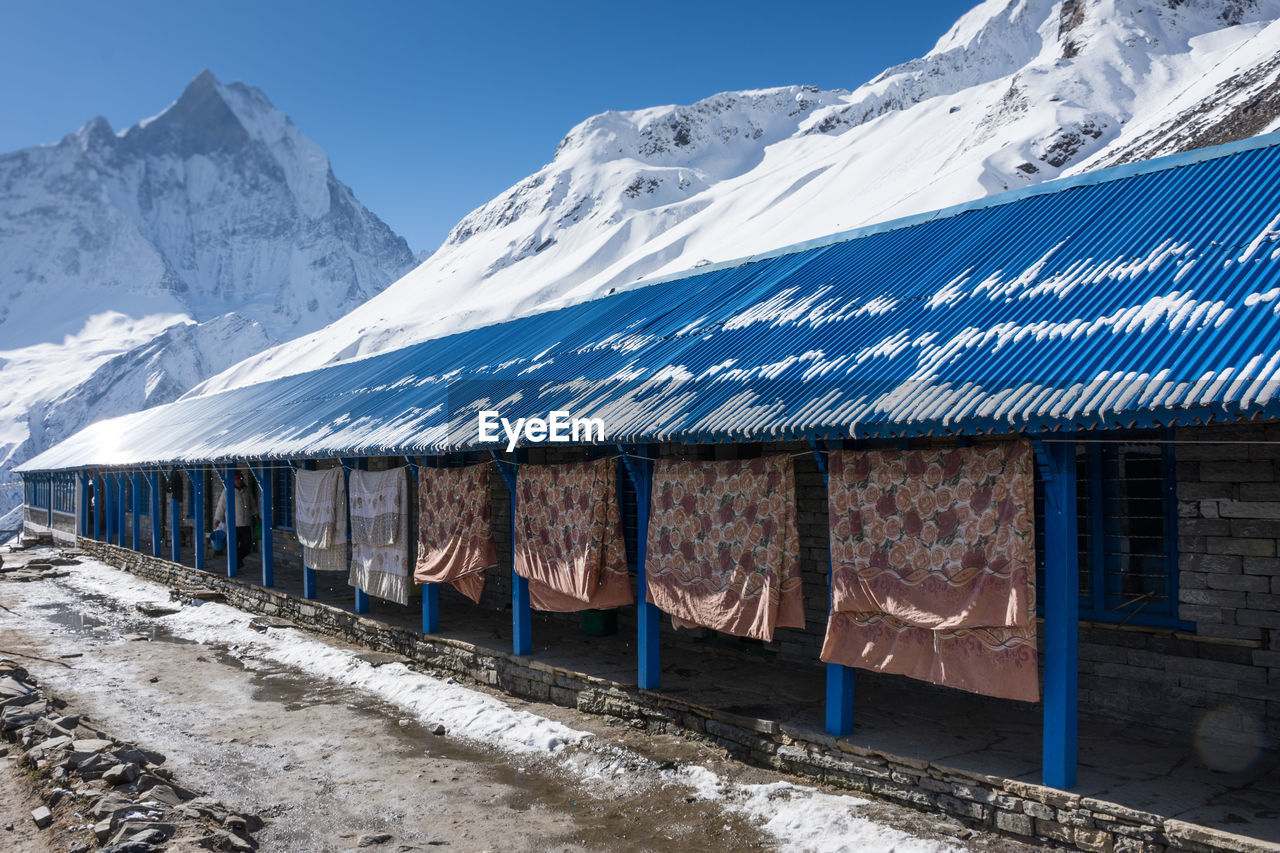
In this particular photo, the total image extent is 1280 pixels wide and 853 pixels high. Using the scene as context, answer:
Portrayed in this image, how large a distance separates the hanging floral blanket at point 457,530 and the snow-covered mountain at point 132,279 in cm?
9722

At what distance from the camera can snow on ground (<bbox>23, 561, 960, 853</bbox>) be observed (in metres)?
5.62

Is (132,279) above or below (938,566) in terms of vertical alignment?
above

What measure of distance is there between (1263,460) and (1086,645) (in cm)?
181

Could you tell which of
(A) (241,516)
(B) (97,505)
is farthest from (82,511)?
(A) (241,516)

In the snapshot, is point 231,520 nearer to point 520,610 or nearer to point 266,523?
point 266,523

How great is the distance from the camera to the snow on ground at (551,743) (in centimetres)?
562

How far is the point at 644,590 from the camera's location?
8211 millimetres

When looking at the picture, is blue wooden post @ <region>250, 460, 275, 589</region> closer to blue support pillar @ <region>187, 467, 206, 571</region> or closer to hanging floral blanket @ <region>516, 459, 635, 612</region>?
blue support pillar @ <region>187, 467, 206, 571</region>

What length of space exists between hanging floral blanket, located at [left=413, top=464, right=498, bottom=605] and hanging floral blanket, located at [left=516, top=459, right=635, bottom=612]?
85 cm

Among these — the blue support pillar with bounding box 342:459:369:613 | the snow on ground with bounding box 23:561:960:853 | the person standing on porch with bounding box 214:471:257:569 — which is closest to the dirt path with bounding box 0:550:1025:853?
the snow on ground with bounding box 23:561:960:853

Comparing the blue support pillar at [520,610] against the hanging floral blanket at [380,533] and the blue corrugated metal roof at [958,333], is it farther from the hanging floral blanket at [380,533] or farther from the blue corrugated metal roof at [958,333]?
the hanging floral blanket at [380,533]

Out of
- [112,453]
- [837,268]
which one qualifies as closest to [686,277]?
[837,268]

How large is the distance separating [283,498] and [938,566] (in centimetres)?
1682

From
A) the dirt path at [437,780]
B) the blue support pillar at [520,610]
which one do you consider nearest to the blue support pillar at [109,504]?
the dirt path at [437,780]
